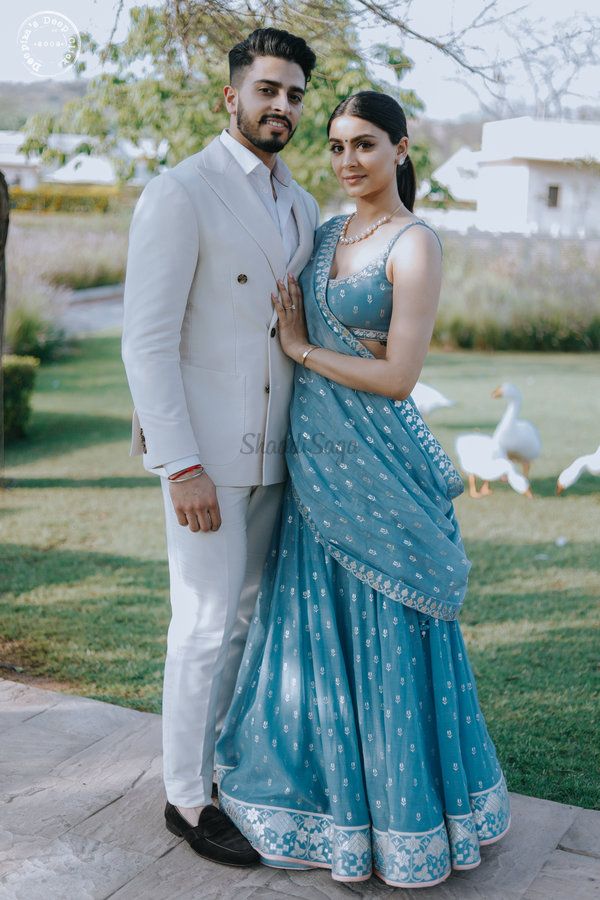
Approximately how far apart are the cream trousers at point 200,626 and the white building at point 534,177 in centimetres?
590

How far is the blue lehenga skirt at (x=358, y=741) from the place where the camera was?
7.13ft

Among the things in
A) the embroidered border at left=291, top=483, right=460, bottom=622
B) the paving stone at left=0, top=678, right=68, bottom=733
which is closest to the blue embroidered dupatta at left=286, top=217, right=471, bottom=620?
the embroidered border at left=291, top=483, right=460, bottom=622

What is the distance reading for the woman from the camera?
2.15 m

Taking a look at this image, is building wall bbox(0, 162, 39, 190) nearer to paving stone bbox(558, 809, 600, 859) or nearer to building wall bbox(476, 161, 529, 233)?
building wall bbox(476, 161, 529, 233)

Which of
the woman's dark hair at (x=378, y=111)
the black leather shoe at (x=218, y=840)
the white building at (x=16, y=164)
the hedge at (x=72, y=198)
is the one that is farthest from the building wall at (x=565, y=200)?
the black leather shoe at (x=218, y=840)

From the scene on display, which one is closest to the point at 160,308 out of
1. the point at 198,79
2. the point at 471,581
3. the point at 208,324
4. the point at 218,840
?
the point at 208,324

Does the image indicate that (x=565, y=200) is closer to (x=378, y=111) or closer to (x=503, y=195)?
(x=503, y=195)

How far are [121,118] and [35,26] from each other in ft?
7.81

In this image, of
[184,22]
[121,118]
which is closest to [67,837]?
[184,22]

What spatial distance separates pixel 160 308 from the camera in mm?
2096

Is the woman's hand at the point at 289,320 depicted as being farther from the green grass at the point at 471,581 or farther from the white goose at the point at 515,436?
the white goose at the point at 515,436

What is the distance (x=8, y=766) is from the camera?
2.75 m

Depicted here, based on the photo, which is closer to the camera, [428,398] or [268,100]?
[268,100]

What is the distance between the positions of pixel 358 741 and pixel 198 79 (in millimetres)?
4712
